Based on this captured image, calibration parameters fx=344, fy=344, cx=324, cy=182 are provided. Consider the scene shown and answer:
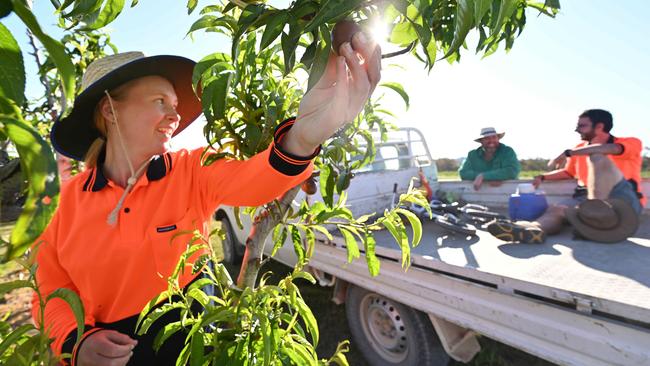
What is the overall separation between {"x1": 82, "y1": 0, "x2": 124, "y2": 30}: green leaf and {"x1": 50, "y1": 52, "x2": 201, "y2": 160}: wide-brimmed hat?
449 mm

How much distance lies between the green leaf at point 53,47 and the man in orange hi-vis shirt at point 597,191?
3.20m

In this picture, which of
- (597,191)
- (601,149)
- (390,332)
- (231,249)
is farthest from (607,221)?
→ (231,249)

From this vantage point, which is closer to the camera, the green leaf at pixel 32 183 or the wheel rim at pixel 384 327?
the green leaf at pixel 32 183

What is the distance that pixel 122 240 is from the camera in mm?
1221

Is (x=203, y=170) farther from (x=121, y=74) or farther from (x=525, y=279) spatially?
(x=525, y=279)

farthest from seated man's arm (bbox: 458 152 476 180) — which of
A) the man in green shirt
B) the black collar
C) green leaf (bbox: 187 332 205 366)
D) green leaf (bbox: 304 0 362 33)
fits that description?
green leaf (bbox: 304 0 362 33)

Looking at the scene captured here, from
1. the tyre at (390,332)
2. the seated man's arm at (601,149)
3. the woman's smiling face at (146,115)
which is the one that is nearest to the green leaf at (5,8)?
the woman's smiling face at (146,115)

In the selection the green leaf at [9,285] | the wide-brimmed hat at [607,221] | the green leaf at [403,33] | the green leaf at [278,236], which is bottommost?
the wide-brimmed hat at [607,221]

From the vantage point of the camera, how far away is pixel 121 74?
122 centimetres

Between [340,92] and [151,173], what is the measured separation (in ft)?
2.94

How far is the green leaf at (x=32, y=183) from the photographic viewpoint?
0.26 metres

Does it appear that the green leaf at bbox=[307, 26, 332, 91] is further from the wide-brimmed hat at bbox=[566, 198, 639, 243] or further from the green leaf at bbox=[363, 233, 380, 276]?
the wide-brimmed hat at bbox=[566, 198, 639, 243]

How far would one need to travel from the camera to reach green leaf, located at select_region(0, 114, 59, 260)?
0.26 metres

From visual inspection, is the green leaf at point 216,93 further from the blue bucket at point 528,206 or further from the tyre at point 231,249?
the tyre at point 231,249
